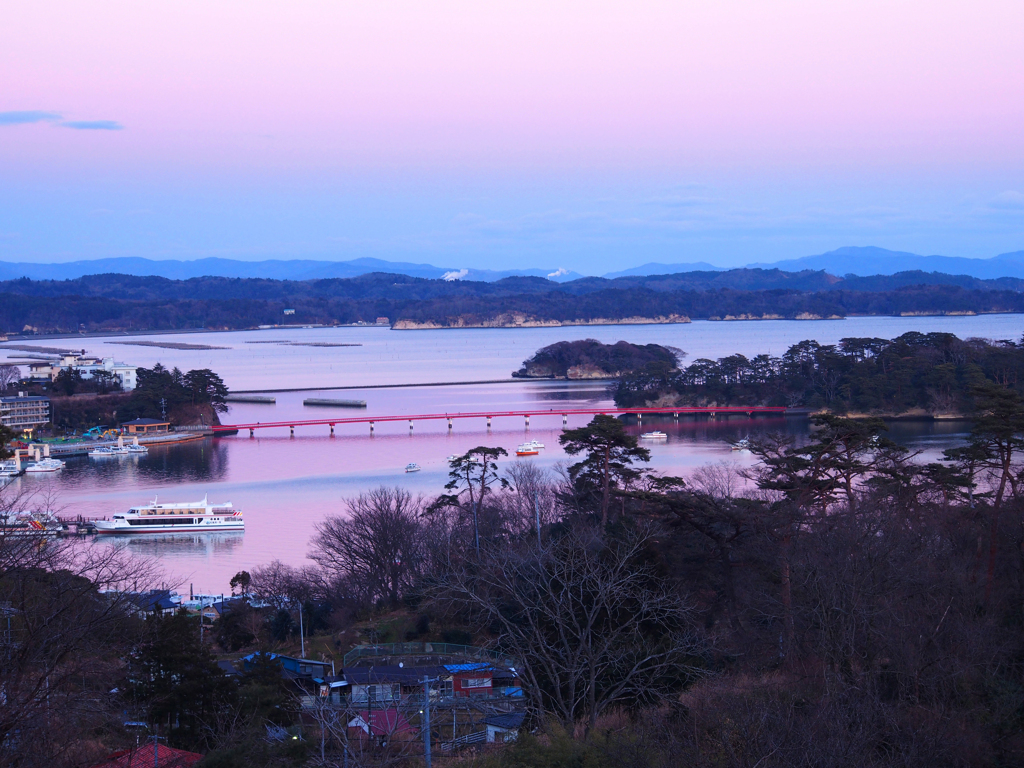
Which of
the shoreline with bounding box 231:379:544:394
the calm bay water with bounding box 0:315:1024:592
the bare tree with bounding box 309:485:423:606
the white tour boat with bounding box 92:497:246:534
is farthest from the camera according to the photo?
the shoreline with bounding box 231:379:544:394

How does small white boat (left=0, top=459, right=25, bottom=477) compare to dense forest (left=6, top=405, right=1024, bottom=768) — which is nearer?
dense forest (left=6, top=405, right=1024, bottom=768)

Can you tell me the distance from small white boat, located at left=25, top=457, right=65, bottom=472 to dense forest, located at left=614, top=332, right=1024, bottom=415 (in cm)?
1621

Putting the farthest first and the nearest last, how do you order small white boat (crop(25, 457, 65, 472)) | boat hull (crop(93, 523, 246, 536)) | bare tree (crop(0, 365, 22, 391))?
1. bare tree (crop(0, 365, 22, 391))
2. small white boat (crop(25, 457, 65, 472))
3. boat hull (crop(93, 523, 246, 536))

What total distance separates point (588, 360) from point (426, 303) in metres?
63.8

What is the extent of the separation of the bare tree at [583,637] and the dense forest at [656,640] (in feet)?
0.09

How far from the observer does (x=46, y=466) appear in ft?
70.7

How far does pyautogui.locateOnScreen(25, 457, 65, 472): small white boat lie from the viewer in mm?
21281

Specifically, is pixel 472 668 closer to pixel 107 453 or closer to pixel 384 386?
pixel 107 453

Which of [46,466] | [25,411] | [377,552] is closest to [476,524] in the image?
[377,552]

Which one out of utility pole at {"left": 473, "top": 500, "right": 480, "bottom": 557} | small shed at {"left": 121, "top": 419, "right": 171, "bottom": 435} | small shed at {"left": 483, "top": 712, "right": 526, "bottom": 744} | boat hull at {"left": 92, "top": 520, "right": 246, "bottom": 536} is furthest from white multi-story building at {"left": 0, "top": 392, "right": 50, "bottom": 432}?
small shed at {"left": 483, "top": 712, "right": 526, "bottom": 744}

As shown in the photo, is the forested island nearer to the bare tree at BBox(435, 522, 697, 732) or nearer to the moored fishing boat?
the moored fishing boat

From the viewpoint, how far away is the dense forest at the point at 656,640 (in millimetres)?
3572

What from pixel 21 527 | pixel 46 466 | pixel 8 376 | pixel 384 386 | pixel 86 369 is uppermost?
pixel 21 527

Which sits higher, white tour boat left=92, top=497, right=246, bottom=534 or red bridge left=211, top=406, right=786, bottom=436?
red bridge left=211, top=406, right=786, bottom=436
